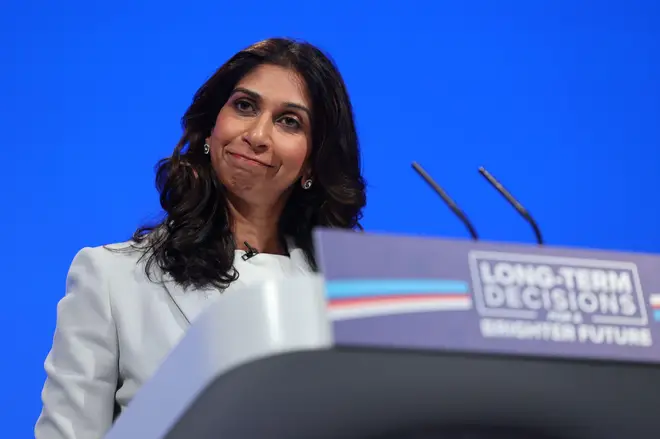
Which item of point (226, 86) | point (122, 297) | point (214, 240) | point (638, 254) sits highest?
point (226, 86)

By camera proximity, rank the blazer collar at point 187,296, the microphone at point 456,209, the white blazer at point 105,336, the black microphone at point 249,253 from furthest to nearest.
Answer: the black microphone at point 249,253 → the blazer collar at point 187,296 → the white blazer at point 105,336 → the microphone at point 456,209

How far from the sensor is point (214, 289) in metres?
1.82

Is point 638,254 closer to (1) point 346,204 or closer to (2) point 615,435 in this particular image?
(2) point 615,435

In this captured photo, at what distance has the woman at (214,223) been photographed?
1712 mm

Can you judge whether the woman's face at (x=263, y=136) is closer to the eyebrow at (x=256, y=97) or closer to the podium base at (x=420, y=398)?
the eyebrow at (x=256, y=97)

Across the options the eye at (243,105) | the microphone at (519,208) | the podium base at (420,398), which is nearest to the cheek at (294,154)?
the eye at (243,105)

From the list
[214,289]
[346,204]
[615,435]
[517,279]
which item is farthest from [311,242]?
[517,279]

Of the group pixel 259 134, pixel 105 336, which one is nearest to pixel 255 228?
pixel 259 134

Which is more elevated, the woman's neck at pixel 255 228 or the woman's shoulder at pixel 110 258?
the woman's neck at pixel 255 228

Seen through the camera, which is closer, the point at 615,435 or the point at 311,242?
the point at 615,435

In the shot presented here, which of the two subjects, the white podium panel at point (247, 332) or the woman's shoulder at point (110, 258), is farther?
the woman's shoulder at point (110, 258)

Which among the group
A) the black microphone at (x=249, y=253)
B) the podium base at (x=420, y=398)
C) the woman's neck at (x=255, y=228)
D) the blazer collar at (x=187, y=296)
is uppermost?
the woman's neck at (x=255, y=228)

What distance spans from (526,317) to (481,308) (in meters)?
0.04

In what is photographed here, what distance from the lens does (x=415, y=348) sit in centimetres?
80
